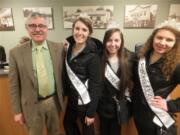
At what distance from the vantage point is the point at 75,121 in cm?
150

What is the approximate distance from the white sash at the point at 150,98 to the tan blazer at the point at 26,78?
1.98 ft

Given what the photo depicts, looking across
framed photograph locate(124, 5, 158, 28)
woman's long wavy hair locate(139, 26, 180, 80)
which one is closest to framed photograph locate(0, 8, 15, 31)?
framed photograph locate(124, 5, 158, 28)

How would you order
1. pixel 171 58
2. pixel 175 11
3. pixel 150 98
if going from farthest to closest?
pixel 175 11
pixel 150 98
pixel 171 58

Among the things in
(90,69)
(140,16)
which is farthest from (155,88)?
(140,16)

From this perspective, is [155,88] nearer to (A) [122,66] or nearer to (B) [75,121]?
(A) [122,66]

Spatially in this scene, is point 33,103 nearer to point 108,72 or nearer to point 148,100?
point 108,72

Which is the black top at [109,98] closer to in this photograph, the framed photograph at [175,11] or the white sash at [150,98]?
the white sash at [150,98]

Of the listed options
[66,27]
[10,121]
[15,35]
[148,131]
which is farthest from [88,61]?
[15,35]

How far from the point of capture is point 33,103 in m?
1.31

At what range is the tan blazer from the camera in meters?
1.25

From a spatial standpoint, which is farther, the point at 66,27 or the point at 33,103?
the point at 66,27

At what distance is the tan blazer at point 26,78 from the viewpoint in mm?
1252

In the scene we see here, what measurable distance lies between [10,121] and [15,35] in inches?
129

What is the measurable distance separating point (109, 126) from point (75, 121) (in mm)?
293
